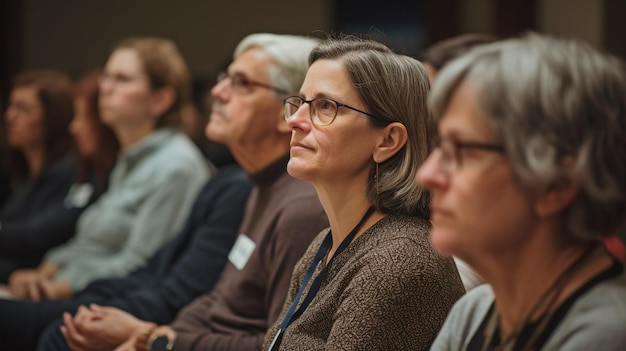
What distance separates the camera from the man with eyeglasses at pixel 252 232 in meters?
2.35

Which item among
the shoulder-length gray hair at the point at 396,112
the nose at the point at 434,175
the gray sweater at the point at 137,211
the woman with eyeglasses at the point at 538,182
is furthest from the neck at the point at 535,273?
the gray sweater at the point at 137,211

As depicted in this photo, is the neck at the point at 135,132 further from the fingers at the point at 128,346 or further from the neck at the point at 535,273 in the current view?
the neck at the point at 535,273

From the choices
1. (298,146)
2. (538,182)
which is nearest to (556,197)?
(538,182)

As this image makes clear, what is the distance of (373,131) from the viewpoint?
1.89 metres

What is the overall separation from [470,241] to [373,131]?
0.60 meters

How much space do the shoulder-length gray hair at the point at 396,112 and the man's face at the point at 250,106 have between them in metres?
0.88

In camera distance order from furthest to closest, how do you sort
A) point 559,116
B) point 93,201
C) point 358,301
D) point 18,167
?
1. point 18,167
2. point 93,201
3. point 358,301
4. point 559,116

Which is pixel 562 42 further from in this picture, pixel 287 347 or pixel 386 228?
pixel 287 347

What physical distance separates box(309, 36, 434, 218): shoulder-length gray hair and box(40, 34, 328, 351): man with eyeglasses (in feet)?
1.46

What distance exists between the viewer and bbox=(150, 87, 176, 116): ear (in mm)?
3867

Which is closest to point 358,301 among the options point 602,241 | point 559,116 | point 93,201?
point 602,241

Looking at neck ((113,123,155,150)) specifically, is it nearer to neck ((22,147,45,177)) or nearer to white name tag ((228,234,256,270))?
neck ((22,147,45,177))

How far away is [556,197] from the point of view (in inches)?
50.0

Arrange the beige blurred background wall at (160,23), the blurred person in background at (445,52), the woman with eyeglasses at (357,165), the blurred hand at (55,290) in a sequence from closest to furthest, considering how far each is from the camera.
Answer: the woman with eyeglasses at (357,165) → the blurred person in background at (445,52) → the blurred hand at (55,290) → the beige blurred background wall at (160,23)
